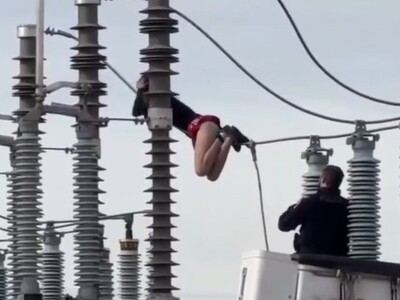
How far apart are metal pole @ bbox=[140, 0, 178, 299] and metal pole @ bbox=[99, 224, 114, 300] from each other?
3.43 meters

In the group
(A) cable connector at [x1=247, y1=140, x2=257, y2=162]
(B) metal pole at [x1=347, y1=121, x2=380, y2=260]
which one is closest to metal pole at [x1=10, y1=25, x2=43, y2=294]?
(A) cable connector at [x1=247, y1=140, x2=257, y2=162]

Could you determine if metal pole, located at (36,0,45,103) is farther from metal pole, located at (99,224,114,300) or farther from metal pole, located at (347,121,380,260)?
metal pole, located at (347,121,380,260)

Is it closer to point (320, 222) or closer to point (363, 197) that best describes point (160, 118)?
point (320, 222)

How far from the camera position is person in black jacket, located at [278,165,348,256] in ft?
48.7

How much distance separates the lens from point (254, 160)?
14844mm

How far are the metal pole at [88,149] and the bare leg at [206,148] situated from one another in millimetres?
3406

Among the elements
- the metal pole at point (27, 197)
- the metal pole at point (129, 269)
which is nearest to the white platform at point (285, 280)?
the metal pole at point (129, 269)

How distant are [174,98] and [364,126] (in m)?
1.73

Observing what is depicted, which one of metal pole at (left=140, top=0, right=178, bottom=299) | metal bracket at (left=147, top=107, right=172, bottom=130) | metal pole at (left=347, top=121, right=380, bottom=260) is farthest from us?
metal bracket at (left=147, top=107, right=172, bottom=130)

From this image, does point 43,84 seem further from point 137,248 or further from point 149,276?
point 149,276

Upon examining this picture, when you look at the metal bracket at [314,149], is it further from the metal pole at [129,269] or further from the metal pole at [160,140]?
the metal pole at [129,269]

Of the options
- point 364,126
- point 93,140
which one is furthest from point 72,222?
point 364,126

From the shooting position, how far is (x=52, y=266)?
2014cm

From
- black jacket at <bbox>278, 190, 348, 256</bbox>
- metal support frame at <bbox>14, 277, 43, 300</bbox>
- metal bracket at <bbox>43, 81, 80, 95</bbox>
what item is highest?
metal bracket at <bbox>43, 81, 80, 95</bbox>
